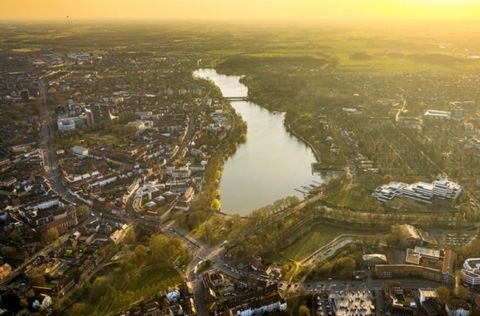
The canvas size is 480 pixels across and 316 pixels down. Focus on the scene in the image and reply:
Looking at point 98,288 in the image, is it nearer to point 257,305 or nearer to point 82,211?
point 257,305

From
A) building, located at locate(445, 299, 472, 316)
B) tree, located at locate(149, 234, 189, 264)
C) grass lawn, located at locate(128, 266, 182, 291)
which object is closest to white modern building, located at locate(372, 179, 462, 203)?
building, located at locate(445, 299, 472, 316)

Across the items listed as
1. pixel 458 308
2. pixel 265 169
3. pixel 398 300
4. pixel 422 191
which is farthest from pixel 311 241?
pixel 265 169

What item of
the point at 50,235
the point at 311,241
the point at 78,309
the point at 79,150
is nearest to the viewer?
the point at 78,309

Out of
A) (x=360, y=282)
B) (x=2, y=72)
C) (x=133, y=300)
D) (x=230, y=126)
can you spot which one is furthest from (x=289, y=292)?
(x=2, y=72)

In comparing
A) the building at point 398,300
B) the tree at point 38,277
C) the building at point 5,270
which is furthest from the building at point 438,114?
the building at point 5,270

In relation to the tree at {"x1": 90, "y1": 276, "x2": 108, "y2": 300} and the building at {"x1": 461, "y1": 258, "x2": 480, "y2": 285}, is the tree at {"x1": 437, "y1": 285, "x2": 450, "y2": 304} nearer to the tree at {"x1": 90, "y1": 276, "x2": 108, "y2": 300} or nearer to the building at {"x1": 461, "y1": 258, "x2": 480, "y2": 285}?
the building at {"x1": 461, "y1": 258, "x2": 480, "y2": 285}

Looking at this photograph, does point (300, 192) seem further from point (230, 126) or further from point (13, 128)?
point (13, 128)
